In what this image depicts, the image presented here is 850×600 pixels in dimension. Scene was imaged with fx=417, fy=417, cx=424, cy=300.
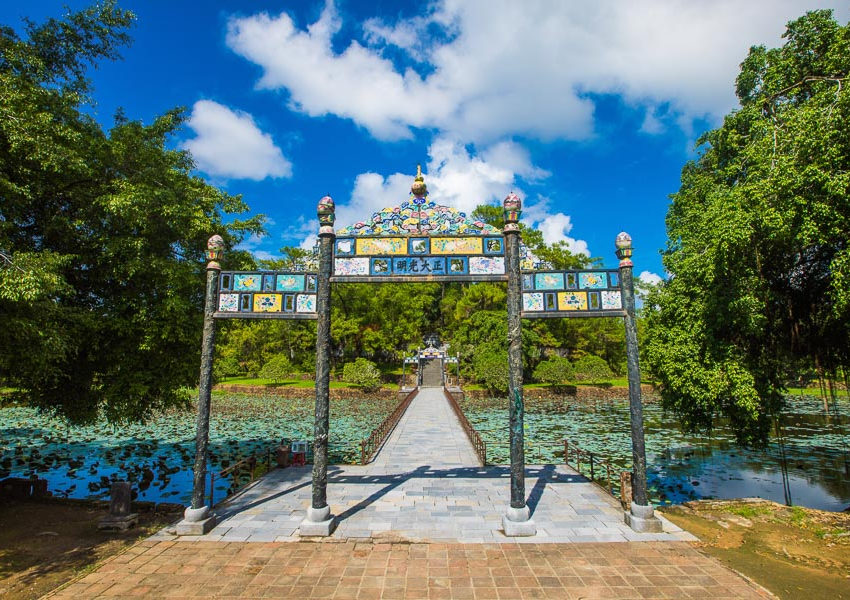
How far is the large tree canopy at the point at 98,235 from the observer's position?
7656 mm

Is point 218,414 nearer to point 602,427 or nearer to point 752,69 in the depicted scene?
point 602,427

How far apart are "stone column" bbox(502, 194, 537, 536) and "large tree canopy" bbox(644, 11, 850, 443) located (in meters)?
4.56

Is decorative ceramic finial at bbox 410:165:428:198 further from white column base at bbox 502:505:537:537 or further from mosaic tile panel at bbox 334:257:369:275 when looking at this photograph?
white column base at bbox 502:505:537:537

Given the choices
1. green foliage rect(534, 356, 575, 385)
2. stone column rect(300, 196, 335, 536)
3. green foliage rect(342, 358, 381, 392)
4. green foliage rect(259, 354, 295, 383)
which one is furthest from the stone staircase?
stone column rect(300, 196, 335, 536)

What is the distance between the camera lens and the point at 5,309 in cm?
641

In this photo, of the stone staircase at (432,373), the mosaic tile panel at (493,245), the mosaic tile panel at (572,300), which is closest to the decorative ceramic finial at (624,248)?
the mosaic tile panel at (572,300)

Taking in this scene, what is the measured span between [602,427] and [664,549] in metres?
15.7

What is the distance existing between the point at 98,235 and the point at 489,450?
516 inches

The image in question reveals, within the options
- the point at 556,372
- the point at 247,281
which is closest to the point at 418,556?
the point at 247,281

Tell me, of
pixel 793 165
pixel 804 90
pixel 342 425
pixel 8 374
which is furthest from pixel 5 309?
pixel 804 90

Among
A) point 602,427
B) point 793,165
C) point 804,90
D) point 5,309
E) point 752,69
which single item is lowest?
point 602,427

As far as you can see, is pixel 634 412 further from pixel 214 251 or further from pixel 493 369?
pixel 493 369

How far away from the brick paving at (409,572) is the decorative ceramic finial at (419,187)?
582 cm

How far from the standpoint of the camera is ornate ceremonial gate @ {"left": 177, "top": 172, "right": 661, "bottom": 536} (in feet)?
22.1
